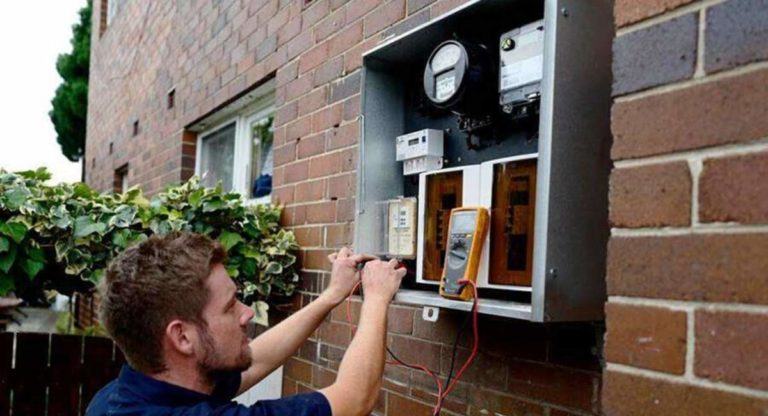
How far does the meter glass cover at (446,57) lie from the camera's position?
6.19ft

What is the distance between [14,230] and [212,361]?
1.62 metres

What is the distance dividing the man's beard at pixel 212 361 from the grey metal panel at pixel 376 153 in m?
0.59

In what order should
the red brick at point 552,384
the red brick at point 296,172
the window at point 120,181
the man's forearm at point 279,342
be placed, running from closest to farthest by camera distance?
the red brick at point 552,384 < the man's forearm at point 279,342 < the red brick at point 296,172 < the window at point 120,181

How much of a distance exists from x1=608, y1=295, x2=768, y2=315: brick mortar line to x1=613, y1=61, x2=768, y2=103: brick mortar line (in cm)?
36

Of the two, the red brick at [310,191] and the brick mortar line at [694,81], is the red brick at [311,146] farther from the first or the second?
the brick mortar line at [694,81]

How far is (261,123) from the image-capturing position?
179 inches

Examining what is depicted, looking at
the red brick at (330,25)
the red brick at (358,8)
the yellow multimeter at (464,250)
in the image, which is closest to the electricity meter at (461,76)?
the yellow multimeter at (464,250)

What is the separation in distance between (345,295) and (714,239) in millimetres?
1296

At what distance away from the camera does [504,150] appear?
1.96 m

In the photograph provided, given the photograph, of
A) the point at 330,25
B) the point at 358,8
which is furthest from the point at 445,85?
the point at 330,25

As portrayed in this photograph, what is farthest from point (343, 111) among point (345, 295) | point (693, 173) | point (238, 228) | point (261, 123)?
point (693, 173)

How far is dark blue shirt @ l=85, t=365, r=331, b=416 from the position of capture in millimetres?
1644

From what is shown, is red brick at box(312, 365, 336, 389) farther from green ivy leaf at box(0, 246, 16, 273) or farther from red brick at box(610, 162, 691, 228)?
red brick at box(610, 162, 691, 228)

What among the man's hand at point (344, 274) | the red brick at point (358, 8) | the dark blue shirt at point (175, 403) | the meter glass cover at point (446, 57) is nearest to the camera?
the dark blue shirt at point (175, 403)
